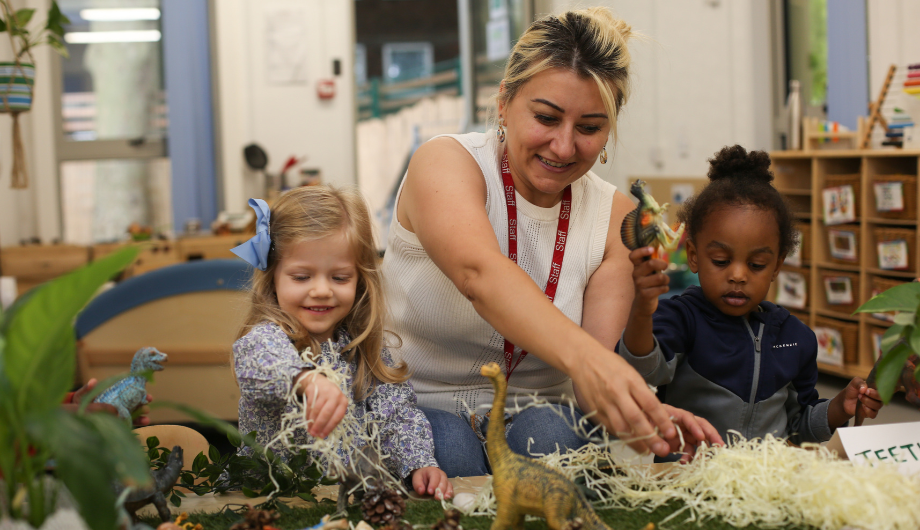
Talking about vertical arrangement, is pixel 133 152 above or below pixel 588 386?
above

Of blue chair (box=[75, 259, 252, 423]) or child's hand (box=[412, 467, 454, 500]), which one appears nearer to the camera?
child's hand (box=[412, 467, 454, 500])

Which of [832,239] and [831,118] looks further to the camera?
[831,118]

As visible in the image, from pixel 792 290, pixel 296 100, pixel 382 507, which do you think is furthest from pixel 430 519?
pixel 296 100

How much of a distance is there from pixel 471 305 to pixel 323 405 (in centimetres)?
56

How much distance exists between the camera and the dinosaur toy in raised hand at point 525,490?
773mm

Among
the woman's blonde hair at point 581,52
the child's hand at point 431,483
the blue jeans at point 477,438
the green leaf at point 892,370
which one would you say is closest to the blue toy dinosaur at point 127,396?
the child's hand at point 431,483

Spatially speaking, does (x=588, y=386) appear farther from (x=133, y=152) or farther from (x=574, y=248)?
(x=133, y=152)

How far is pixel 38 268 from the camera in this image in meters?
3.59

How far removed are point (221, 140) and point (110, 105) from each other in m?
0.75

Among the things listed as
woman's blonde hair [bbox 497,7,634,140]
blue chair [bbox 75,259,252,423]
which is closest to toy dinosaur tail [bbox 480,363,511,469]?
woman's blonde hair [bbox 497,7,634,140]

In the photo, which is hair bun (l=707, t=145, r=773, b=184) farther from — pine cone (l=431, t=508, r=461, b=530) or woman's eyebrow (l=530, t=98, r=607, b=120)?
pine cone (l=431, t=508, r=461, b=530)

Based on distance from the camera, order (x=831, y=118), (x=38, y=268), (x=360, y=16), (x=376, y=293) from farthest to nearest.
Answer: (x=360, y=16)
(x=831, y=118)
(x=38, y=268)
(x=376, y=293)

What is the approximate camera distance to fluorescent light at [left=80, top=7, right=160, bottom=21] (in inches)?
192

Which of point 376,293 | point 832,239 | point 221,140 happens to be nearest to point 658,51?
point 832,239
